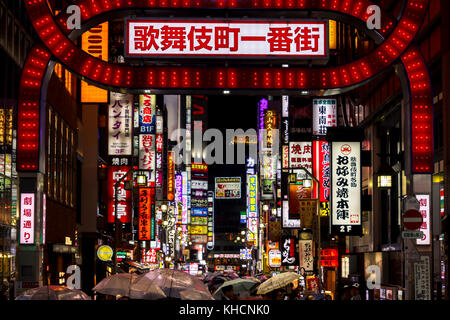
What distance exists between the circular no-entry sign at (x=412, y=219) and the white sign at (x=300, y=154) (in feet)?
84.9

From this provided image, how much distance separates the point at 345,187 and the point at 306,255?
559 inches

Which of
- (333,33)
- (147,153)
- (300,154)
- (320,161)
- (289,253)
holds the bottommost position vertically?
(289,253)

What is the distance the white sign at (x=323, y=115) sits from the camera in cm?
4112

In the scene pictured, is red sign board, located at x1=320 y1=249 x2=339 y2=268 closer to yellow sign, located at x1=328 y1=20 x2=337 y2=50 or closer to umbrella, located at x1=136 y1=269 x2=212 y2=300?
yellow sign, located at x1=328 y1=20 x2=337 y2=50

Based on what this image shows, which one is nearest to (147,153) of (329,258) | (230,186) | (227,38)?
(329,258)

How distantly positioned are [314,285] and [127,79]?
58.8ft

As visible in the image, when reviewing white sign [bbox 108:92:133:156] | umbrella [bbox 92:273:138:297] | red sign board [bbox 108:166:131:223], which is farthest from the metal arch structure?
red sign board [bbox 108:166:131:223]

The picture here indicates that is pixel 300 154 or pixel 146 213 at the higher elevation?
pixel 300 154

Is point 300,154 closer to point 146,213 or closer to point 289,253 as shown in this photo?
point 289,253

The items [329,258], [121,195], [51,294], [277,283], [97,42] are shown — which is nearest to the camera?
[51,294]

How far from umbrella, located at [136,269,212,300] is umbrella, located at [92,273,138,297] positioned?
878mm

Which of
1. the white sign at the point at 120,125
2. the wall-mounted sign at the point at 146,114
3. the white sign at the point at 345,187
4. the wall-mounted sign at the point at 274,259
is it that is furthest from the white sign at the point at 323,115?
the wall-mounted sign at the point at 146,114

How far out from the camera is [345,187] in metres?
27.1
